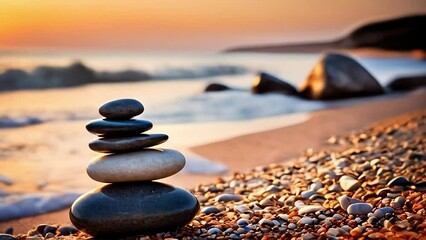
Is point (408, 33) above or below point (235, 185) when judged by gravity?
above

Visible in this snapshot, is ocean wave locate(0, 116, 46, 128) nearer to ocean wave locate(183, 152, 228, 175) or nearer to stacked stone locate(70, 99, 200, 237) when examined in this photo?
ocean wave locate(183, 152, 228, 175)

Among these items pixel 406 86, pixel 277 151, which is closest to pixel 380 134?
pixel 277 151

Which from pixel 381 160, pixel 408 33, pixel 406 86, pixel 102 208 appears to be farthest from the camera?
pixel 408 33

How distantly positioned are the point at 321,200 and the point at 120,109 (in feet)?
5.68

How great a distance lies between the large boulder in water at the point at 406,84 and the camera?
52.7 ft

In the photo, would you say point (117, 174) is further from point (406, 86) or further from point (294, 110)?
point (406, 86)

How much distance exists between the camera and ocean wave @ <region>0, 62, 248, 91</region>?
1739 cm

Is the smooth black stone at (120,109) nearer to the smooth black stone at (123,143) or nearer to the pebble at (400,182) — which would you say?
the smooth black stone at (123,143)

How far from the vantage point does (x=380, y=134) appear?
6.90 metres

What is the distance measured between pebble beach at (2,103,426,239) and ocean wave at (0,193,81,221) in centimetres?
71

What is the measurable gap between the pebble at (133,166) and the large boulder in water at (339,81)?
10.5m

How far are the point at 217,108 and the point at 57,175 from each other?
6.53 meters

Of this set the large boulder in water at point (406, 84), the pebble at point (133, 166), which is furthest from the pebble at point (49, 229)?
the large boulder in water at point (406, 84)

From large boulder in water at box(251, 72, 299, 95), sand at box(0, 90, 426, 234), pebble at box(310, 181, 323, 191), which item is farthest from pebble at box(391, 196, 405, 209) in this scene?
large boulder in water at box(251, 72, 299, 95)
